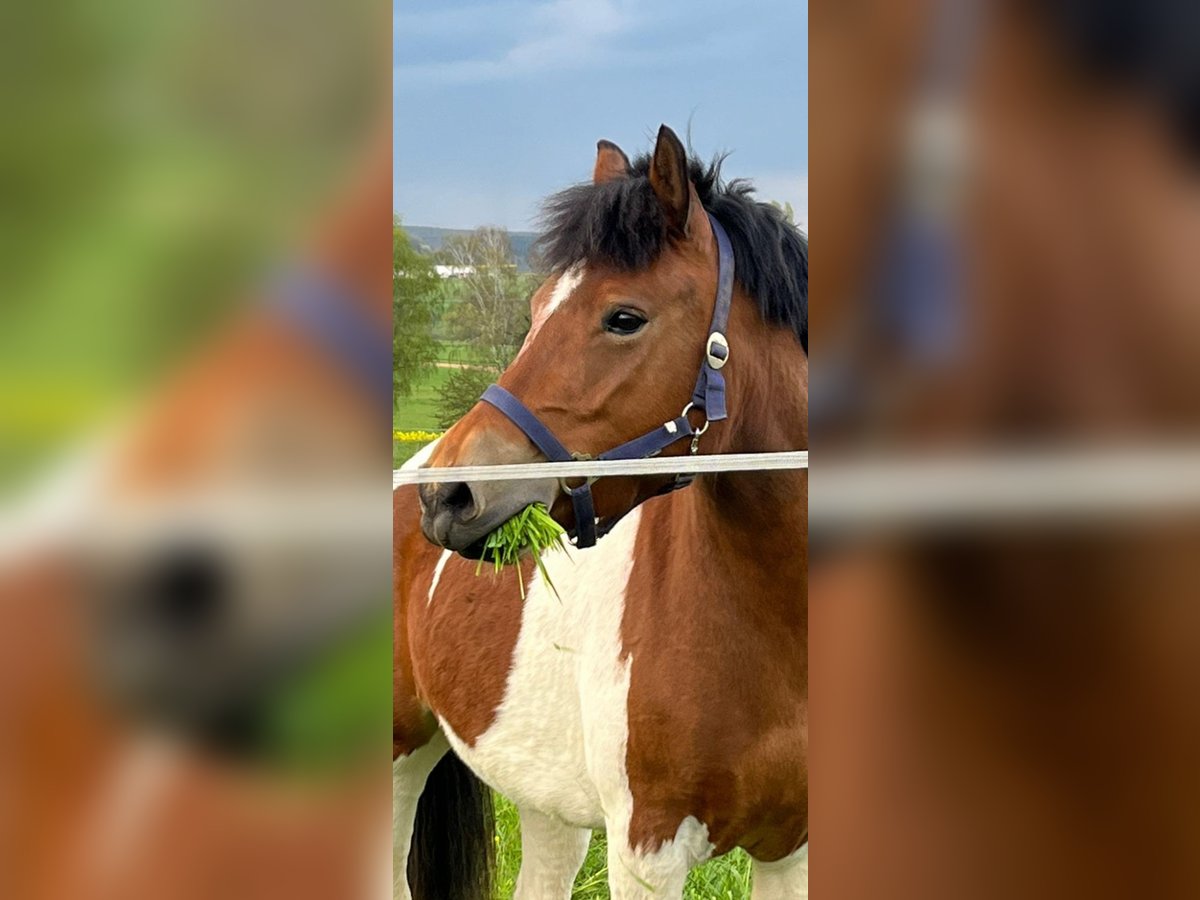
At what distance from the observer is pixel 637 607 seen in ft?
3.83

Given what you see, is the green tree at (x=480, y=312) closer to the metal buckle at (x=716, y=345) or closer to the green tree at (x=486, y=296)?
the green tree at (x=486, y=296)

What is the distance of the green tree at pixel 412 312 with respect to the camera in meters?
0.99

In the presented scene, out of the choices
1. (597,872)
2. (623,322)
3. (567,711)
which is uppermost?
(623,322)

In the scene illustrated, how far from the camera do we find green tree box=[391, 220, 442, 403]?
3.26 ft

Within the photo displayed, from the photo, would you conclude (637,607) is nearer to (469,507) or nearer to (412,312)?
(469,507)

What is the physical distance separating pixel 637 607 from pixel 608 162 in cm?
42
